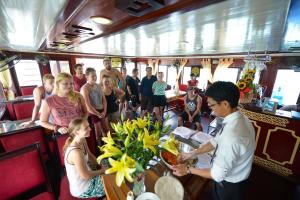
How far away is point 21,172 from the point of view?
123cm

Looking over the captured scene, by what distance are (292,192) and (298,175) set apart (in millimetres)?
258

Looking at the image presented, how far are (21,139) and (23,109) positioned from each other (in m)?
1.61

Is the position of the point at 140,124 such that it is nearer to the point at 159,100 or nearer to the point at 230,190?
the point at 230,190

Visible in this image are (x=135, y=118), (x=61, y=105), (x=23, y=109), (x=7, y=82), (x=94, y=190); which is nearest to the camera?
(x=94, y=190)

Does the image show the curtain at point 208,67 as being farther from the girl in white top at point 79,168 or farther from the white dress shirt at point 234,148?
the girl in white top at point 79,168

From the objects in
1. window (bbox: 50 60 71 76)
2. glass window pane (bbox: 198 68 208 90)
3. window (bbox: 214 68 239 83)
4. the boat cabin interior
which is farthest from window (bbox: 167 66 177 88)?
window (bbox: 50 60 71 76)

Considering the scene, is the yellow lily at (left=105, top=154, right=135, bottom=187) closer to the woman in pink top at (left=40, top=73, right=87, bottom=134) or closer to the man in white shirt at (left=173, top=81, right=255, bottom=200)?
the man in white shirt at (left=173, top=81, right=255, bottom=200)

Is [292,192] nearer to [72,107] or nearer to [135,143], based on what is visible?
[135,143]

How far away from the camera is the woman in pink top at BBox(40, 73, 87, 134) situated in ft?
5.76

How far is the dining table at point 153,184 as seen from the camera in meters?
1.02

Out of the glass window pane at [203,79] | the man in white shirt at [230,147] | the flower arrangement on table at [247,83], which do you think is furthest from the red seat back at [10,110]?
the glass window pane at [203,79]

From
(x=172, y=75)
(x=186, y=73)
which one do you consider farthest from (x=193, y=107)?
(x=172, y=75)

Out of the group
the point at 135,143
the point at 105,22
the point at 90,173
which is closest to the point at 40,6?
the point at 105,22

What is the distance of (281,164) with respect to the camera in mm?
2160
